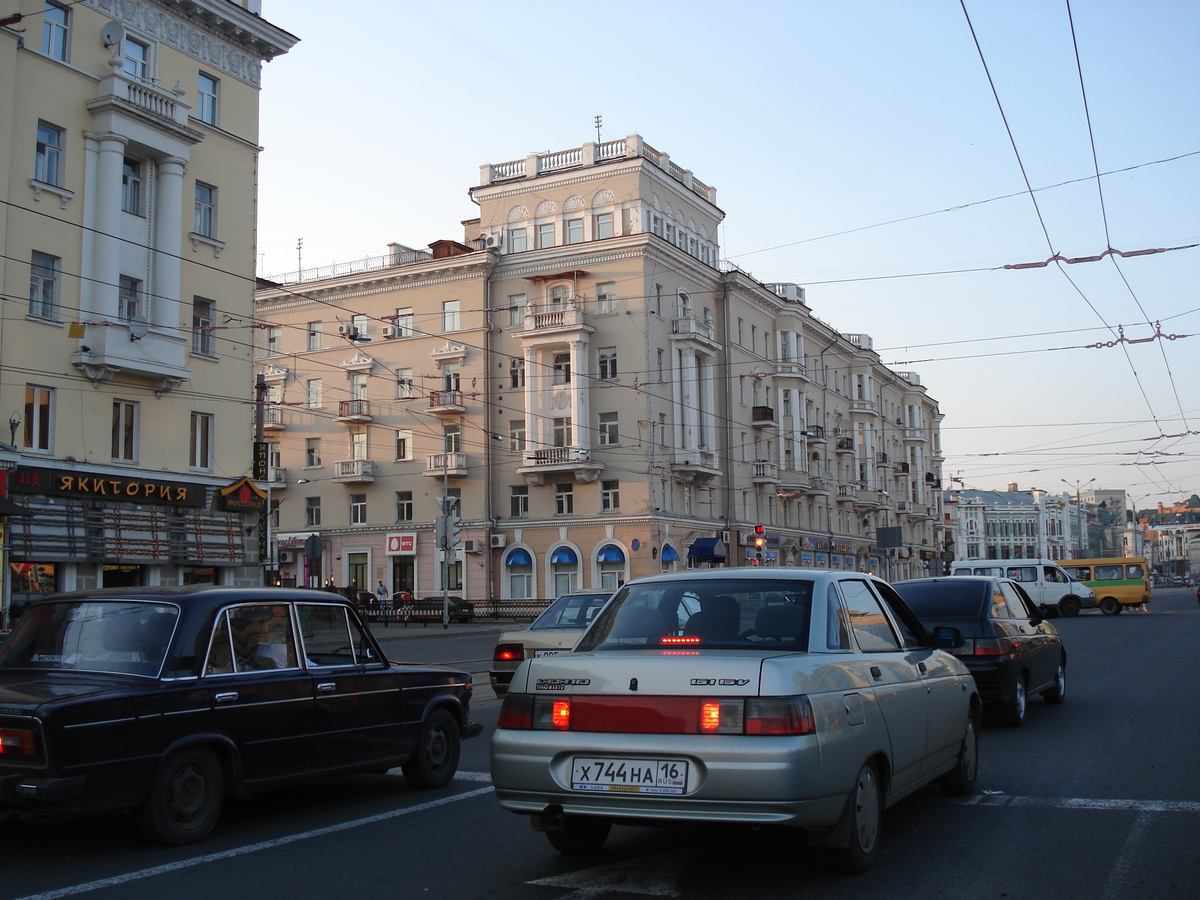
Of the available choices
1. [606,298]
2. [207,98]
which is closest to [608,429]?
[606,298]

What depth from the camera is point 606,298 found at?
167ft

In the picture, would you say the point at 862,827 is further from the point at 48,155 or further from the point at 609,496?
the point at 609,496

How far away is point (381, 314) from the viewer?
5541 centimetres

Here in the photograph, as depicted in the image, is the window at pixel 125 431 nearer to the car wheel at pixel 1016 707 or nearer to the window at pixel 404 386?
the car wheel at pixel 1016 707

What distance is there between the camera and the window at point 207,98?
30.8 metres

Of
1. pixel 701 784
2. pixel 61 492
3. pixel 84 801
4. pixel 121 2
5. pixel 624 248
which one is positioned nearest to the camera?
pixel 701 784

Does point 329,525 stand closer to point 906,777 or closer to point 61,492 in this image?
point 61,492

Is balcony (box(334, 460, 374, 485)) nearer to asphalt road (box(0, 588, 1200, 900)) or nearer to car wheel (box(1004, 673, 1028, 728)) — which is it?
car wheel (box(1004, 673, 1028, 728))

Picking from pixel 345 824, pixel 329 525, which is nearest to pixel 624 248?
pixel 329 525

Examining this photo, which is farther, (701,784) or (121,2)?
(121,2)

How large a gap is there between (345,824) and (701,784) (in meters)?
3.22

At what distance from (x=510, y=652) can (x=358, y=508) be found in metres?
43.2

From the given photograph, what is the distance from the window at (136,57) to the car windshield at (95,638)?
25104mm

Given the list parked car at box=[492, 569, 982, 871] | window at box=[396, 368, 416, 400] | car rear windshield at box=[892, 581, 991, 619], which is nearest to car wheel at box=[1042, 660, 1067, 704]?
car rear windshield at box=[892, 581, 991, 619]
